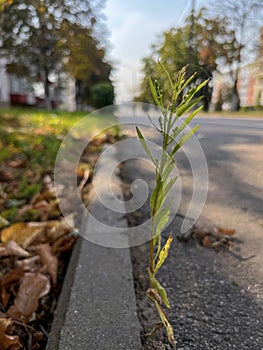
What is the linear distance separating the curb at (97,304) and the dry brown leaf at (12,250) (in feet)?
0.58

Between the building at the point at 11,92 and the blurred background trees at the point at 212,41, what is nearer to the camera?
the blurred background trees at the point at 212,41

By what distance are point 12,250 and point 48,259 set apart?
0.15 meters

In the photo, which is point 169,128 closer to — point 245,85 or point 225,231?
point 245,85

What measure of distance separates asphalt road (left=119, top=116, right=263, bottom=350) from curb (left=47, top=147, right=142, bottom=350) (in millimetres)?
116

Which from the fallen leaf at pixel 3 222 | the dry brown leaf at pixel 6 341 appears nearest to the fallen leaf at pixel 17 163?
the fallen leaf at pixel 3 222

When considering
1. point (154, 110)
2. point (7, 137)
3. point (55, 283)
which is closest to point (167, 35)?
point (154, 110)

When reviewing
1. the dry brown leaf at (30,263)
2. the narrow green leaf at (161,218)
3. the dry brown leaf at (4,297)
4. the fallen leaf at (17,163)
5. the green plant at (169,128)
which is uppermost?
the green plant at (169,128)

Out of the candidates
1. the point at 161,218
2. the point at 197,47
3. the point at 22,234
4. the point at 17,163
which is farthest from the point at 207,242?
the point at 17,163

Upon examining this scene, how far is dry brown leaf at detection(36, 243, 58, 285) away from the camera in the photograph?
953mm

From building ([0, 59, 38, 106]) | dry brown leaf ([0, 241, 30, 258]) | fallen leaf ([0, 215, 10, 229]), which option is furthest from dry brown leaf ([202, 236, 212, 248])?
building ([0, 59, 38, 106])

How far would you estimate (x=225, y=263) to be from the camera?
2.65ft

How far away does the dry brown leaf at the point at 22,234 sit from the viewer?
1119 millimetres

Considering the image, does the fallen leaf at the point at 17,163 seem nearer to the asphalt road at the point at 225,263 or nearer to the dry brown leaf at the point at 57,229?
the dry brown leaf at the point at 57,229

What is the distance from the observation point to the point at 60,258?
110cm
